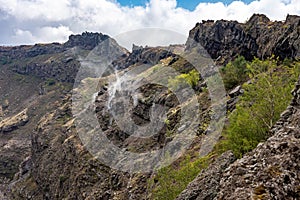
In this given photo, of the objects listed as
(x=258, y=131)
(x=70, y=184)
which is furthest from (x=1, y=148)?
(x=258, y=131)

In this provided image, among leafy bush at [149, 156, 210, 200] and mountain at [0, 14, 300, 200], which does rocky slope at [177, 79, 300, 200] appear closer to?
mountain at [0, 14, 300, 200]

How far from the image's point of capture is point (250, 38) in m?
68.2

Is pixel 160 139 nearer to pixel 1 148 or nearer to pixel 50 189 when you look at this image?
pixel 50 189

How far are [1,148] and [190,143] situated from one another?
136354mm

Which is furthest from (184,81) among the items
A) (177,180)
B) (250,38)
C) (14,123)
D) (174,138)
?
(14,123)

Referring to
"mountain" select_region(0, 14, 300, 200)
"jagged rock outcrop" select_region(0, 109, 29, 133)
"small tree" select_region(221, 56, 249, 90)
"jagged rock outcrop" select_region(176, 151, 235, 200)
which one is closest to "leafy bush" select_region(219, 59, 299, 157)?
"mountain" select_region(0, 14, 300, 200)

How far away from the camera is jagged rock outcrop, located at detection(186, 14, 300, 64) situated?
51.7 metres

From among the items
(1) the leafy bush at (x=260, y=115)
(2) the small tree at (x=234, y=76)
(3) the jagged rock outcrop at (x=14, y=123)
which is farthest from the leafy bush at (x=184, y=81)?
(3) the jagged rock outcrop at (x=14, y=123)

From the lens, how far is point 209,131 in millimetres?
39719

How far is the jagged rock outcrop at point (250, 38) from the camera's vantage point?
5172cm

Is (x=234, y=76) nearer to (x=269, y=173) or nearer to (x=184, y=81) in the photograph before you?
(x=184, y=81)

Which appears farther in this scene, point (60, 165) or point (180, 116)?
point (60, 165)

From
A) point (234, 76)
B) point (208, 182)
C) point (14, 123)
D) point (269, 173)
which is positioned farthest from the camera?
point (14, 123)

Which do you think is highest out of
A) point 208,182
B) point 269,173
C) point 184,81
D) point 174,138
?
point 184,81
